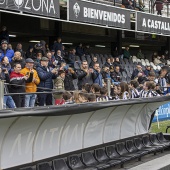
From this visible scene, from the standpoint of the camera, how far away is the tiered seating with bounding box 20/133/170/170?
8.05 m

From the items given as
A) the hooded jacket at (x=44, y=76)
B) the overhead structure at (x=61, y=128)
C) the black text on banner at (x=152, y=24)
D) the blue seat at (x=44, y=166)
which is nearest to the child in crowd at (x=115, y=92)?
the overhead structure at (x=61, y=128)

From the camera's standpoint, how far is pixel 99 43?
27.9 metres

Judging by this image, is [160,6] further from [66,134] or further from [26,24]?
[66,134]

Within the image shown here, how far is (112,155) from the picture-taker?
9.70 m

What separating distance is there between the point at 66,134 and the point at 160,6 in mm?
19307

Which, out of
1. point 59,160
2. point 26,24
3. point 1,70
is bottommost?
point 59,160

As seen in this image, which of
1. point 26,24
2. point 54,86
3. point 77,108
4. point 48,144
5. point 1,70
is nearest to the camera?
point 77,108

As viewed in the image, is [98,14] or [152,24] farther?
[152,24]

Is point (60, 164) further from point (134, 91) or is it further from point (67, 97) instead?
point (134, 91)

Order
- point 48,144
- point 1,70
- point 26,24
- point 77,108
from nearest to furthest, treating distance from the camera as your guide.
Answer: point 77,108 → point 48,144 → point 1,70 → point 26,24

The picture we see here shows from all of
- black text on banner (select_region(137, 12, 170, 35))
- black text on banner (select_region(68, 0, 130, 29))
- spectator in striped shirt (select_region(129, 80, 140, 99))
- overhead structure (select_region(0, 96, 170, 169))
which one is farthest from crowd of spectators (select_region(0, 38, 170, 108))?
black text on banner (select_region(137, 12, 170, 35))

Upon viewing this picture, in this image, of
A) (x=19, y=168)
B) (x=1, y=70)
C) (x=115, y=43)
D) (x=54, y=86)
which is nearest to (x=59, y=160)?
(x=19, y=168)

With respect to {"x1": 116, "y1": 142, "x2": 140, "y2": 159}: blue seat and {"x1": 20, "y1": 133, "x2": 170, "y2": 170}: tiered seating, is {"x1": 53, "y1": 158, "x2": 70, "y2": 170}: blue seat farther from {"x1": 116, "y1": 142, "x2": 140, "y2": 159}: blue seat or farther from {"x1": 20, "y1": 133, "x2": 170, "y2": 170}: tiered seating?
{"x1": 116, "y1": 142, "x2": 140, "y2": 159}: blue seat

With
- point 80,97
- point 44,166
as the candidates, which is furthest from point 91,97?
point 44,166
